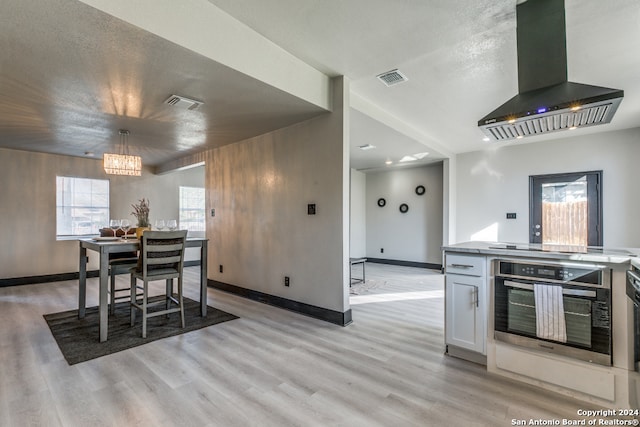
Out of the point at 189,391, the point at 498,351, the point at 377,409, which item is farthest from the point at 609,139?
the point at 189,391

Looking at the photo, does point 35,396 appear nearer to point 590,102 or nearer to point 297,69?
point 297,69

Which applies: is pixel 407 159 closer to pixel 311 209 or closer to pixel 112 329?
pixel 311 209

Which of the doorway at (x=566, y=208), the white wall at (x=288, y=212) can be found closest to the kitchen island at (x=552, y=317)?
the white wall at (x=288, y=212)

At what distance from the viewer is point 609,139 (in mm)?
5094

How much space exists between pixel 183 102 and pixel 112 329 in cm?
249

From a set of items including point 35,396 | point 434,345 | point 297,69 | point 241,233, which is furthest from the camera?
point 241,233

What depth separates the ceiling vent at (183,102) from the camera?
3.06 m

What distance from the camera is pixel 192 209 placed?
7.63 m

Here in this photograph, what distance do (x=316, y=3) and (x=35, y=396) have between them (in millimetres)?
3251

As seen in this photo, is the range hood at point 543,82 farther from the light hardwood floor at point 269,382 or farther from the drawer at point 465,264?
the light hardwood floor at point 269,382

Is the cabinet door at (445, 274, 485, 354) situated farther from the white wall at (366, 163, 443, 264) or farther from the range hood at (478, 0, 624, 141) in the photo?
the white wall at (366, 163, 443, 264)

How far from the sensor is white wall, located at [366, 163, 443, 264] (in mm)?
6938

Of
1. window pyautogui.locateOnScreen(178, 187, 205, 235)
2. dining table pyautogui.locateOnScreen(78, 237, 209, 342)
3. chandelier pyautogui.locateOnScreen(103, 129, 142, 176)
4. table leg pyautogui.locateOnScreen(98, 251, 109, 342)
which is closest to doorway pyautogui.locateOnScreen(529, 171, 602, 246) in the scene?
dining table pyautogui.locateOnScreen(78, 237, 209, 342)

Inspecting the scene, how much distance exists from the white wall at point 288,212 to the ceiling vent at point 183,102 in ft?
3.74
